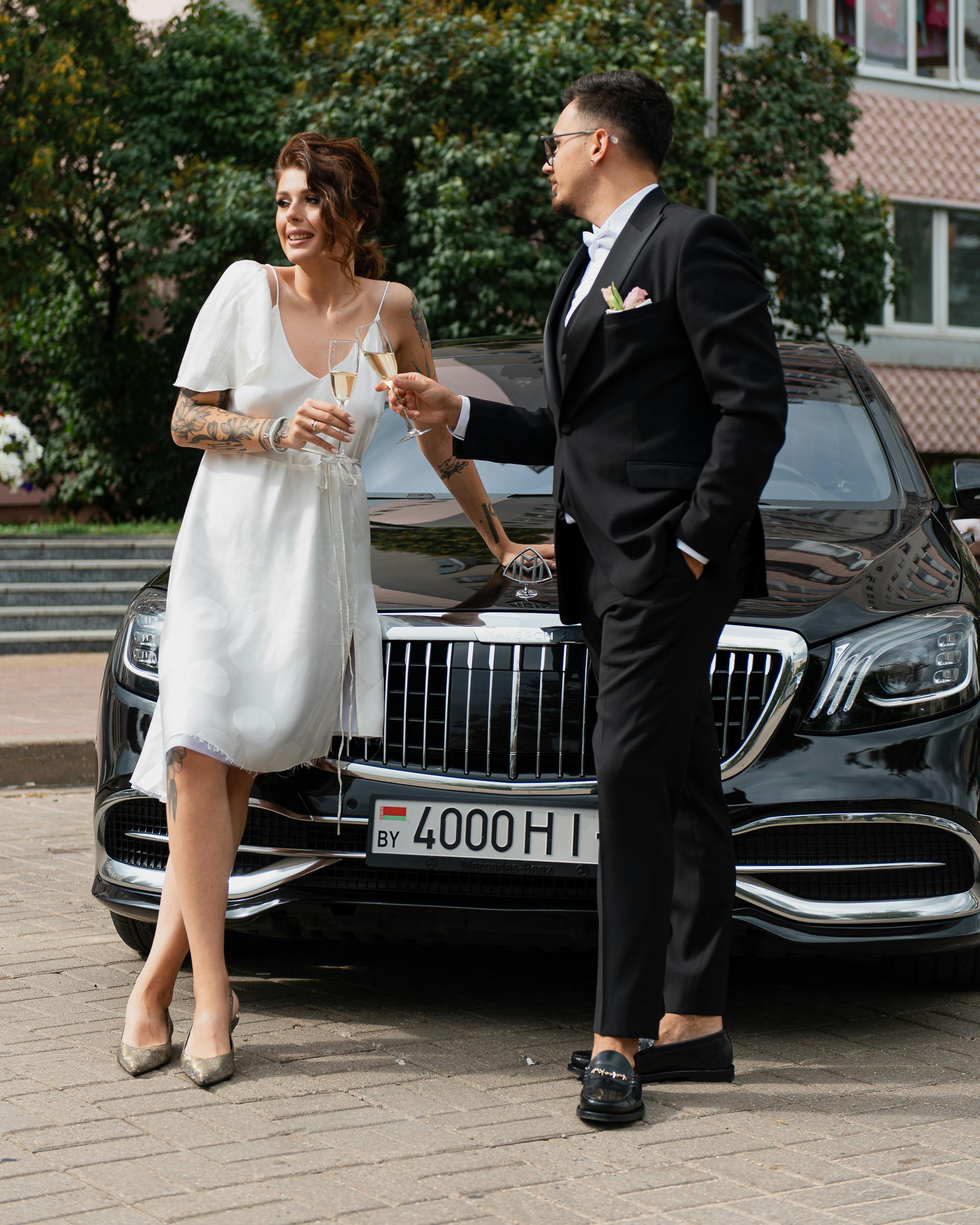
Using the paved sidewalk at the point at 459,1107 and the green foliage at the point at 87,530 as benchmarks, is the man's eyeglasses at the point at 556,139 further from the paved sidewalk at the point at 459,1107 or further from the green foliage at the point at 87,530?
the green foliage at the point at 87,530

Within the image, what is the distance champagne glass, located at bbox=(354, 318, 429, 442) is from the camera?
3.55 m

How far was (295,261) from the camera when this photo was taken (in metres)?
3.66

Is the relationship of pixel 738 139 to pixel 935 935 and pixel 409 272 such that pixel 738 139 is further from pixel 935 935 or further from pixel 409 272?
pixel 935 935

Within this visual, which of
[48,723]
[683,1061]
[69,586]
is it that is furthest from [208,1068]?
[69,586]

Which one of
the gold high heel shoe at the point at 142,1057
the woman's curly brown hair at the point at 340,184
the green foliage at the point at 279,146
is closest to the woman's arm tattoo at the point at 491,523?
the woman's curly brown hair at the point at 340,184

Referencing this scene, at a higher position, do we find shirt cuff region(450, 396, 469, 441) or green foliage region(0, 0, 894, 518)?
green foliage region(0, 0, 894, 518)

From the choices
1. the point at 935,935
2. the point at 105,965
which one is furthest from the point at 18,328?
the point at 935,935

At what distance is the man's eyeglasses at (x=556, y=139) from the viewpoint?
3430 millimetres

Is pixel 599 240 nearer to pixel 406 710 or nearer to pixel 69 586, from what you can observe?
pixel 406 710

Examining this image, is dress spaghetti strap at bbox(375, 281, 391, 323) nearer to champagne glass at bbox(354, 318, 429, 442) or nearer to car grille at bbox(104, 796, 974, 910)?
champagne glass at bbox(354, 318, 429, 442)

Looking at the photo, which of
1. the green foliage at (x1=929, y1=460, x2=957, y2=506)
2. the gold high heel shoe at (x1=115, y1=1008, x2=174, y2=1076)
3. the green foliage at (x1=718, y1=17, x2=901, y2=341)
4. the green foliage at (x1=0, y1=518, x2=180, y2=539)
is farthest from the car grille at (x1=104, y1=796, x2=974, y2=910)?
the green foliage at (x1=718, y1=17, x2=901, y2=341)

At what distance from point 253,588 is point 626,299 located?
0.99 meters

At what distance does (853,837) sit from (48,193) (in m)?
16.4

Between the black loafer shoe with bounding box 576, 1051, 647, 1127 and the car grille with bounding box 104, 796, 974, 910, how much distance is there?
43cm
